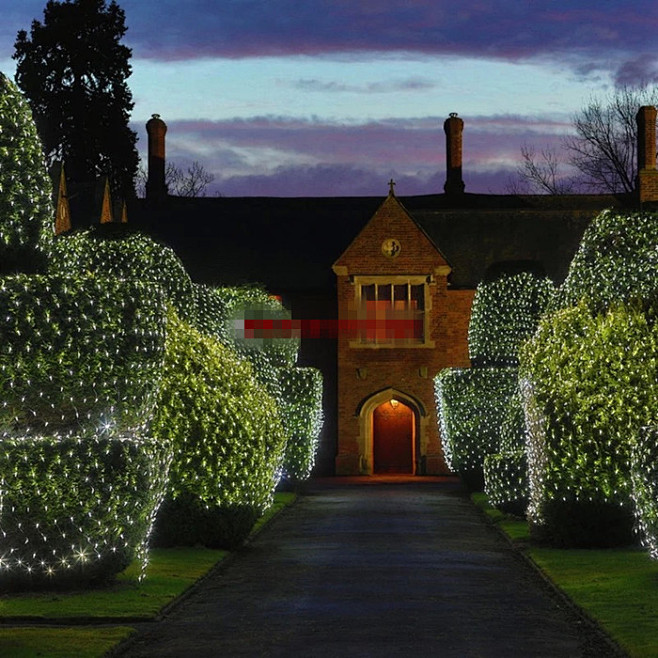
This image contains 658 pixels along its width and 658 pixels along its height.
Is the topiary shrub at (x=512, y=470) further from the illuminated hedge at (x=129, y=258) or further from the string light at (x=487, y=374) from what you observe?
the illuminated hedge at (x=129, y=258)

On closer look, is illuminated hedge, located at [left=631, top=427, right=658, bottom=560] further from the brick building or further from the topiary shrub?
the brick building

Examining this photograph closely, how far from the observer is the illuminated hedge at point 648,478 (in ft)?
56.3

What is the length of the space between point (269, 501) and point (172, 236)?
30.3 metres

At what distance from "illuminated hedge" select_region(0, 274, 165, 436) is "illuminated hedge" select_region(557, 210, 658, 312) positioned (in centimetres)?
939

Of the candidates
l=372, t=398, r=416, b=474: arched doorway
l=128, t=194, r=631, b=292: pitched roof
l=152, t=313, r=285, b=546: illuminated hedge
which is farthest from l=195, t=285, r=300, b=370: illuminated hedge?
l=128, t=194, r=631, b=292: pitched roof

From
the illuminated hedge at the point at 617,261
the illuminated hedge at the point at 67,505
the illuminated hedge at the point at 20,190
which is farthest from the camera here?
the illuminated hedge at the point at 617,261

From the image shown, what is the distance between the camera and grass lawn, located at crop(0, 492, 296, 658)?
12.9m

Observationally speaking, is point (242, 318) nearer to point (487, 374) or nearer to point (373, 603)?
point (487, 374)

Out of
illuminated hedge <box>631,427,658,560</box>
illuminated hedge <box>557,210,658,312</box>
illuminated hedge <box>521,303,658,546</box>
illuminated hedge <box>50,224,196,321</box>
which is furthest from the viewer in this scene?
illuminated hedge <box>557,210,658,312</box>

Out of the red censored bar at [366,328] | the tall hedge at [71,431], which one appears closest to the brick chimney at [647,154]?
the red censored bar at [366,328]

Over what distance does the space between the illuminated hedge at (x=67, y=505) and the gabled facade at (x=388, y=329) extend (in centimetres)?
3227

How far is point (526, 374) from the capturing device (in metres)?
24.5

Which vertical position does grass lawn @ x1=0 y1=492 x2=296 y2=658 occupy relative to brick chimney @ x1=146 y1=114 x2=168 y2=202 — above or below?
below

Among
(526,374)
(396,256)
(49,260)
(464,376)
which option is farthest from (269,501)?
(396,256)
